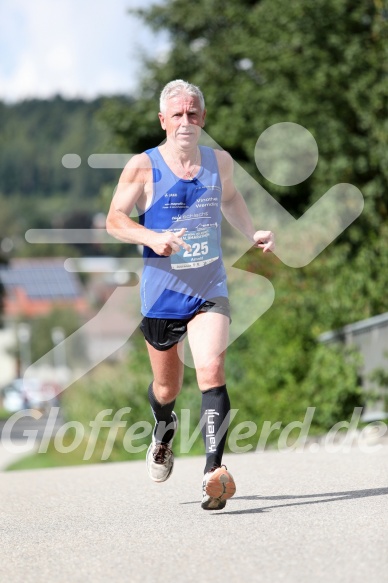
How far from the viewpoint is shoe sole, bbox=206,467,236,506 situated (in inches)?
230

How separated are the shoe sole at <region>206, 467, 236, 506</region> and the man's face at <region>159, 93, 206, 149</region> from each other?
1.61 metres

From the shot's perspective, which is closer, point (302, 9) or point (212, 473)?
point (212, 473)

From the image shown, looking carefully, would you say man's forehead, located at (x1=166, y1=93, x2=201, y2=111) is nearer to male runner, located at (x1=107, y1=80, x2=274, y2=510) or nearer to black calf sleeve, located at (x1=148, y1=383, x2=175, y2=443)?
male runner, located at (x1=107, y1=80, x2=274, y2=510)

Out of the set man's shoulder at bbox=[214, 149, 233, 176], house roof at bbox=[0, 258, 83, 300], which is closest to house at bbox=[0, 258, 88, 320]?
house roof at bbox=[0, 258, 83, 300]

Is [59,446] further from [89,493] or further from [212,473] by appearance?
[212,473]

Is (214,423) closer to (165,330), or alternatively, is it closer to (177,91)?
(165,330)

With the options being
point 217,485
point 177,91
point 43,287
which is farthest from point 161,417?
point 43,287

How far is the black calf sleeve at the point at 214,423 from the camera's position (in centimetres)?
599

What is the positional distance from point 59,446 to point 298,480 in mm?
23203

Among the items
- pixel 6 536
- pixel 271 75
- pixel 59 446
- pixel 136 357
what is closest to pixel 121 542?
pixel 6 536

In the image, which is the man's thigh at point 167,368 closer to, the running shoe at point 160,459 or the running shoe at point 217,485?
the running shoe at point 160,459

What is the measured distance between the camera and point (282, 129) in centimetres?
2472

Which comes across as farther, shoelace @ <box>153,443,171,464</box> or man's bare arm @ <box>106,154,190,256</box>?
shoelace @ <box>153,443,171,464</box>

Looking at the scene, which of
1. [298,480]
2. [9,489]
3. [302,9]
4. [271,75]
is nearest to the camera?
[298,480]
